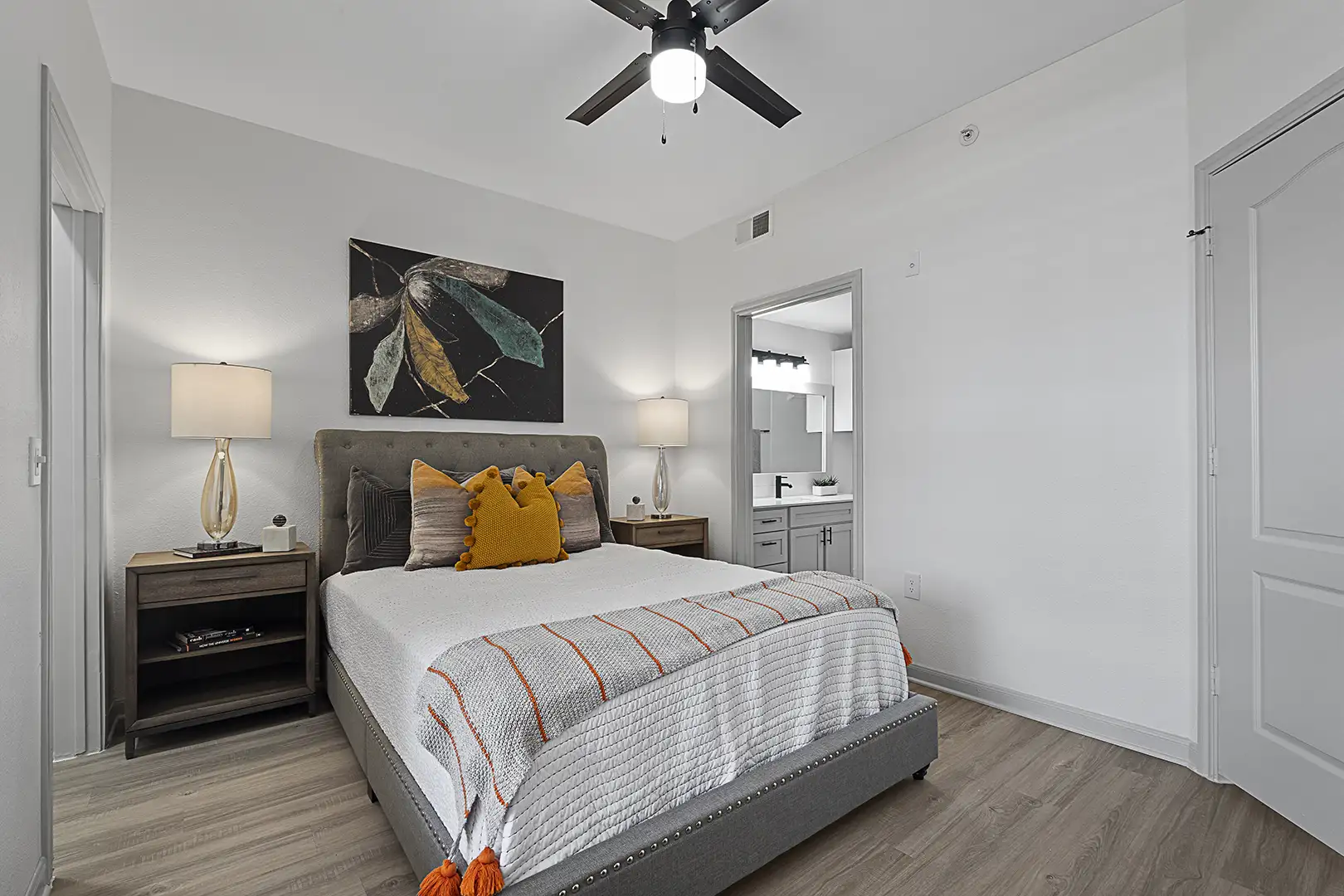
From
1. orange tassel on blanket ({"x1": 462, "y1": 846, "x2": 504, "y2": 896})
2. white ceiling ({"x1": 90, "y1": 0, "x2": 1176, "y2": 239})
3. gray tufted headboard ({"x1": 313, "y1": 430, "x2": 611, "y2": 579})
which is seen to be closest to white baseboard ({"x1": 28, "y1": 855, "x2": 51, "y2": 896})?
orange tassel on blanket ({"x1": 462, "y1": 846, "x2": 504, "y2": 896})

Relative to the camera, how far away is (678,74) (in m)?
2.08

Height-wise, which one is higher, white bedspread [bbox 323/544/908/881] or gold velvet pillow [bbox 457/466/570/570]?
gold velvet pillow [bbox 457/466/570/570]

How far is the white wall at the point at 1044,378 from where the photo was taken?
250cm

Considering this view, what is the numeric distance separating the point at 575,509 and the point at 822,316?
10.8 ft

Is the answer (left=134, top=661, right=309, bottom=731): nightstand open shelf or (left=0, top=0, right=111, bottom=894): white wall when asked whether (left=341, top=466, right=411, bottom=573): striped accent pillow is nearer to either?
(left=134, top=661, right=309, bottom=731): nightstand open shelf

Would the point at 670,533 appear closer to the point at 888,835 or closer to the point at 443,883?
the point at 888,835

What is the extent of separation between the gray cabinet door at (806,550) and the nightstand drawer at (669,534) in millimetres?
827

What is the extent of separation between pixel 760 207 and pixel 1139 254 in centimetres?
216

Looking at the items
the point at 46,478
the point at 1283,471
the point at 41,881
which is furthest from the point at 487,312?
the point at 1283,471

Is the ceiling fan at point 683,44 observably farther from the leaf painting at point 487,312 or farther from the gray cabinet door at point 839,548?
the gray cabinet door at point 839,548

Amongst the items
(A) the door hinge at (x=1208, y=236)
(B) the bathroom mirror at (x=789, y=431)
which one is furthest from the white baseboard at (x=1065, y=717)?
(B) the bathroom mirror at (x=789, y=431)

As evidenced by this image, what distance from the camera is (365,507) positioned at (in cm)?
306

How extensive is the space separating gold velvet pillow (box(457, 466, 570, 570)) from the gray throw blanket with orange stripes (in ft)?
3.52

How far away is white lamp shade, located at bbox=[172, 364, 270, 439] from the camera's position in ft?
8.96
